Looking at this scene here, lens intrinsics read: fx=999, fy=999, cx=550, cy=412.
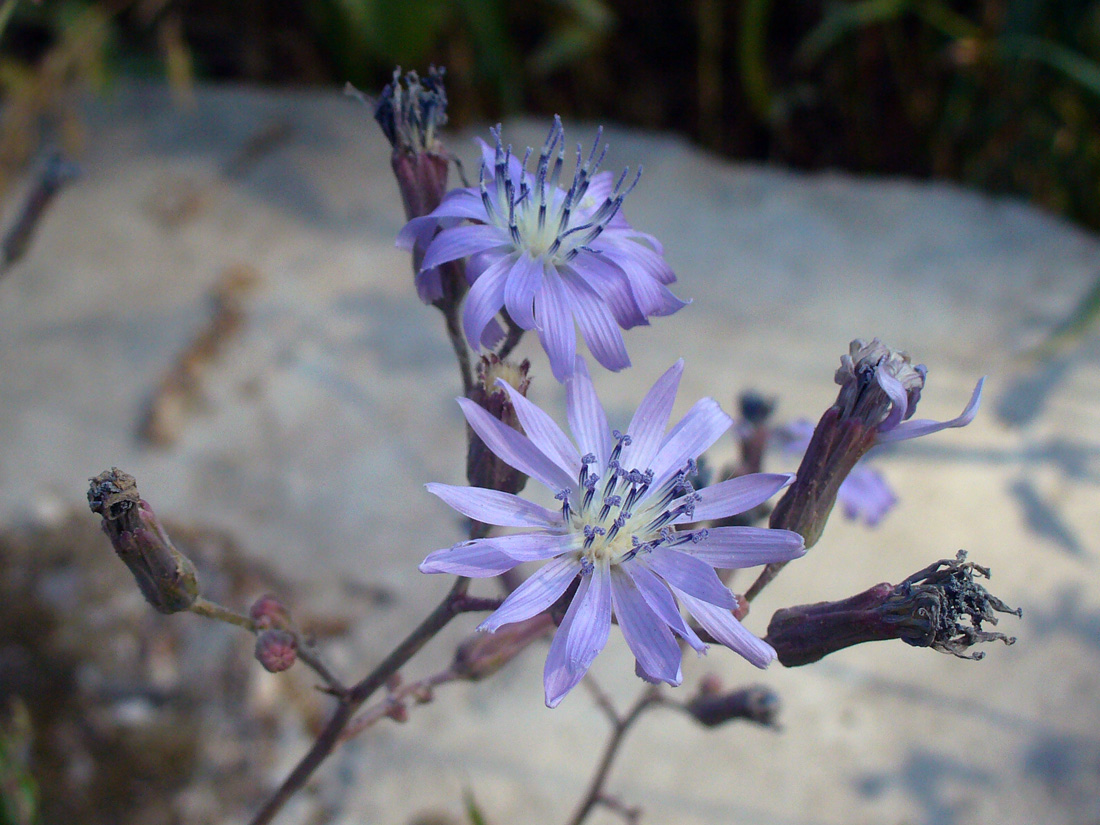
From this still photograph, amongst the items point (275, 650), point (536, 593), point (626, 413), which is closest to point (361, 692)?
point (275, 650)

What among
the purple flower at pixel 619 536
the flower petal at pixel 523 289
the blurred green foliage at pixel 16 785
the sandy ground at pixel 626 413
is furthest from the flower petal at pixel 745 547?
the sandy ground at pixel 626 413

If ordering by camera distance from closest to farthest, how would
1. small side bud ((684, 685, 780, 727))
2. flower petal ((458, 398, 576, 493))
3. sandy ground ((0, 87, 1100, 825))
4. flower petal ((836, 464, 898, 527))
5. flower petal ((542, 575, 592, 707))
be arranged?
flower petal ((542, 575, 592, 707)) < flower petal ((458, 398, 576, 493)) < small side bud ((684, 685, 780, 727)) < flower petal ((836, 464, 898, 527)) < sandy ground ((0, 87, 1100, 825))

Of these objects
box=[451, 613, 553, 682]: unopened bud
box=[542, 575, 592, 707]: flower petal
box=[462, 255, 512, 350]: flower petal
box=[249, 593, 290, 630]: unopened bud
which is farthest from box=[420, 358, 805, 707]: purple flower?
box=[249, 593, 290, 630]: unopened bud

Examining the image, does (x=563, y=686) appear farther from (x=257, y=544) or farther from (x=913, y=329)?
(x=913, y=329)

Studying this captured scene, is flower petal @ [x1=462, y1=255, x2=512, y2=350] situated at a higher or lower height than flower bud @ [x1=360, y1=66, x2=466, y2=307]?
lower

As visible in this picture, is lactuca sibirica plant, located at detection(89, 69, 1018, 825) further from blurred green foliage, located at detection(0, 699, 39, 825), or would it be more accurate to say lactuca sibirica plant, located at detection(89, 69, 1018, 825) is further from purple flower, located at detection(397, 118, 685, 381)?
blurred green foliage, located at detection(0, 699, 39, 825)

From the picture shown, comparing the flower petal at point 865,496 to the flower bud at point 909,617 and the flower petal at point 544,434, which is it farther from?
the flower petal at point 544,434
